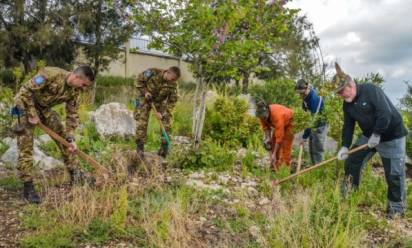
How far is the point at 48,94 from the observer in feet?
16.4

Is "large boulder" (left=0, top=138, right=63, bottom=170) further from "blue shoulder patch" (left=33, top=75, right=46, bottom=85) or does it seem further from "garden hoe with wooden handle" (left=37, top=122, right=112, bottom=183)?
"blue shoulder patch" (left=33, top=75, right=46, bottom=85)

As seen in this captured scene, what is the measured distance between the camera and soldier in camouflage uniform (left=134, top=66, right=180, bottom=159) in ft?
22.0

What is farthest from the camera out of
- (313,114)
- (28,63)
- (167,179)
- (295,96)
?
(28,63)

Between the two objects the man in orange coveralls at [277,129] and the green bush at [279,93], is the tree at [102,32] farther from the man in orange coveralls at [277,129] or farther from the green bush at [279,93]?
the man in orange coveralls at [277,129]

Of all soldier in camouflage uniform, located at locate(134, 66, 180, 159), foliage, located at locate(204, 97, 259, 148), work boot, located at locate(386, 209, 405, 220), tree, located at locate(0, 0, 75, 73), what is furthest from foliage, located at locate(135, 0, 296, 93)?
tree, located at locate(0, 0, 75, 73)

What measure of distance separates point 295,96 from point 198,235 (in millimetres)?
7132

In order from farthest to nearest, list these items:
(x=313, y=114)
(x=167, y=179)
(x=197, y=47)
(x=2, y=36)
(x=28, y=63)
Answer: (x=28, y=63), (x=2, y=36), (x=313, y=114), (x=197, y=47), (x=167, y=179)

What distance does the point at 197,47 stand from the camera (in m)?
6.16

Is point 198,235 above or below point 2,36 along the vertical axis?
below

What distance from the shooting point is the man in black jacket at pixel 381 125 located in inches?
195

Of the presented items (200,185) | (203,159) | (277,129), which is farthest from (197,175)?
(277,129)

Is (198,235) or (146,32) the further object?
(146,32)

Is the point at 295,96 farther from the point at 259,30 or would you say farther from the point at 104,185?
the point at 104,185

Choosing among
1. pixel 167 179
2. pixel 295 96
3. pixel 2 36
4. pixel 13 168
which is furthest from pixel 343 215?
pixel 2 36
